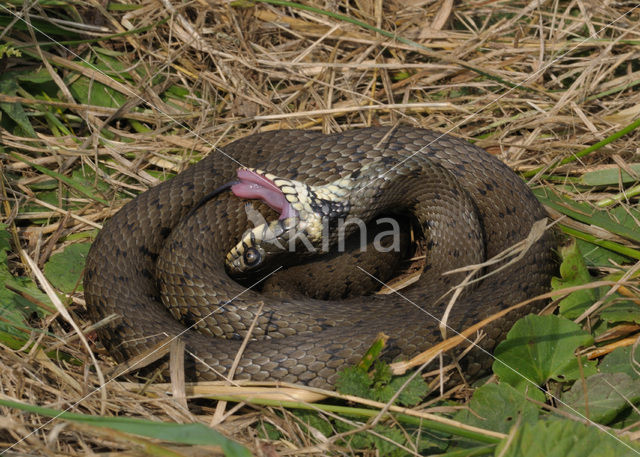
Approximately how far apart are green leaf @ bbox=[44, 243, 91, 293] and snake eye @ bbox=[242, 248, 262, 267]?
99cm

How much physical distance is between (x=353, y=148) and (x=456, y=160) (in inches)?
27.3

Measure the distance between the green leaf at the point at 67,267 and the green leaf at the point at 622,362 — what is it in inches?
115

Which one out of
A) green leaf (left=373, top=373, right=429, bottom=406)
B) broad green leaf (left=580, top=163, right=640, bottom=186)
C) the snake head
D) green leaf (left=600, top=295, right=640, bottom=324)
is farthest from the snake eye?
broad green leaf (left=580, top=163, right=640, bottom=186)

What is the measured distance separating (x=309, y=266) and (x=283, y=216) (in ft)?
1.36

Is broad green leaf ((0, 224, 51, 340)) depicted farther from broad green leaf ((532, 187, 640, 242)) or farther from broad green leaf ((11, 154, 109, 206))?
broad green leaf ((532, 187, 640, 242))

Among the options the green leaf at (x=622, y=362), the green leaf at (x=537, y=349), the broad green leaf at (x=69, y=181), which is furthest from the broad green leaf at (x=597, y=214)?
the broad green leaf at (x=69, y=181)

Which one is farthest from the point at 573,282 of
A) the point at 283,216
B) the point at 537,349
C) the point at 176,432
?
the point at 176,432

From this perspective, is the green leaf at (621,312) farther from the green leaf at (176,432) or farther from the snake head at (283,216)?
the green leaf at (176,432)

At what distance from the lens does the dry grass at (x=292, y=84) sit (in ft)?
14.1

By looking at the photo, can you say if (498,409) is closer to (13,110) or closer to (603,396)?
(603,396)

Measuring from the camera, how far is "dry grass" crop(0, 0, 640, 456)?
14.1 ft

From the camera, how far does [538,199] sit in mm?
4023

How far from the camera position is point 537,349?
3023 millimetres

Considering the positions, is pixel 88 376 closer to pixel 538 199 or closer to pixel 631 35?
pixel 538 199
